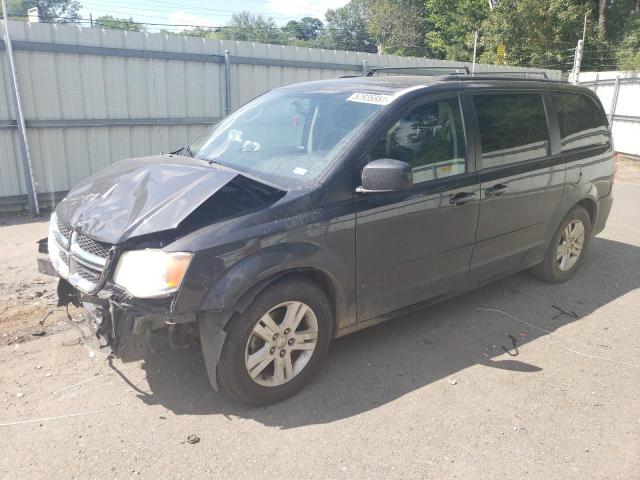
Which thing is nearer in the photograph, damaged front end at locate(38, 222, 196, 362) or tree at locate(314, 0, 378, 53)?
damaged front end at locate(38, 222, 196, 362)

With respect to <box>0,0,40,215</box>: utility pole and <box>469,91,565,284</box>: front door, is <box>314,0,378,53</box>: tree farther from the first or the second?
<box>469,91,565,284</box>: front door

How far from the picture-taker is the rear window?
5.04 m

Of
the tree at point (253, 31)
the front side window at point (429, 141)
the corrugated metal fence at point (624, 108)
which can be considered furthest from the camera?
the tree at point (253, 31)

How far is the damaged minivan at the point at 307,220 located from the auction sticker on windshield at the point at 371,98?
13mm

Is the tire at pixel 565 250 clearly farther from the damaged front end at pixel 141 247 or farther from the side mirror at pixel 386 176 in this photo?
the damaged front end at pixel 141 247

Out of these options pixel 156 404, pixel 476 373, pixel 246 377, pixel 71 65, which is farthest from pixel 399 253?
pixel 71 65

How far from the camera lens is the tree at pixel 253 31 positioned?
78.2 m

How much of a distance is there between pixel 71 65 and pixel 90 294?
20.4 ft

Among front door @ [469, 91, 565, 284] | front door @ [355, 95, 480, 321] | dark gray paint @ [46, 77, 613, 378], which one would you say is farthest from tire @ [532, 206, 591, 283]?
front door @ [355, 95, 480, 321]

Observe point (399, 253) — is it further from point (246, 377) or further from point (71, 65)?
point (71, 65)

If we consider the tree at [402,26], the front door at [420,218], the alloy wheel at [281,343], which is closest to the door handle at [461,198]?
the front door at [420,218]

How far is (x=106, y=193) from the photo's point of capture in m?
3.43

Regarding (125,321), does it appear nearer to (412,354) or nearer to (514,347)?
(412,354)

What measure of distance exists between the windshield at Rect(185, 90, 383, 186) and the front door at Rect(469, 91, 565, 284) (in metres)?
1.13
